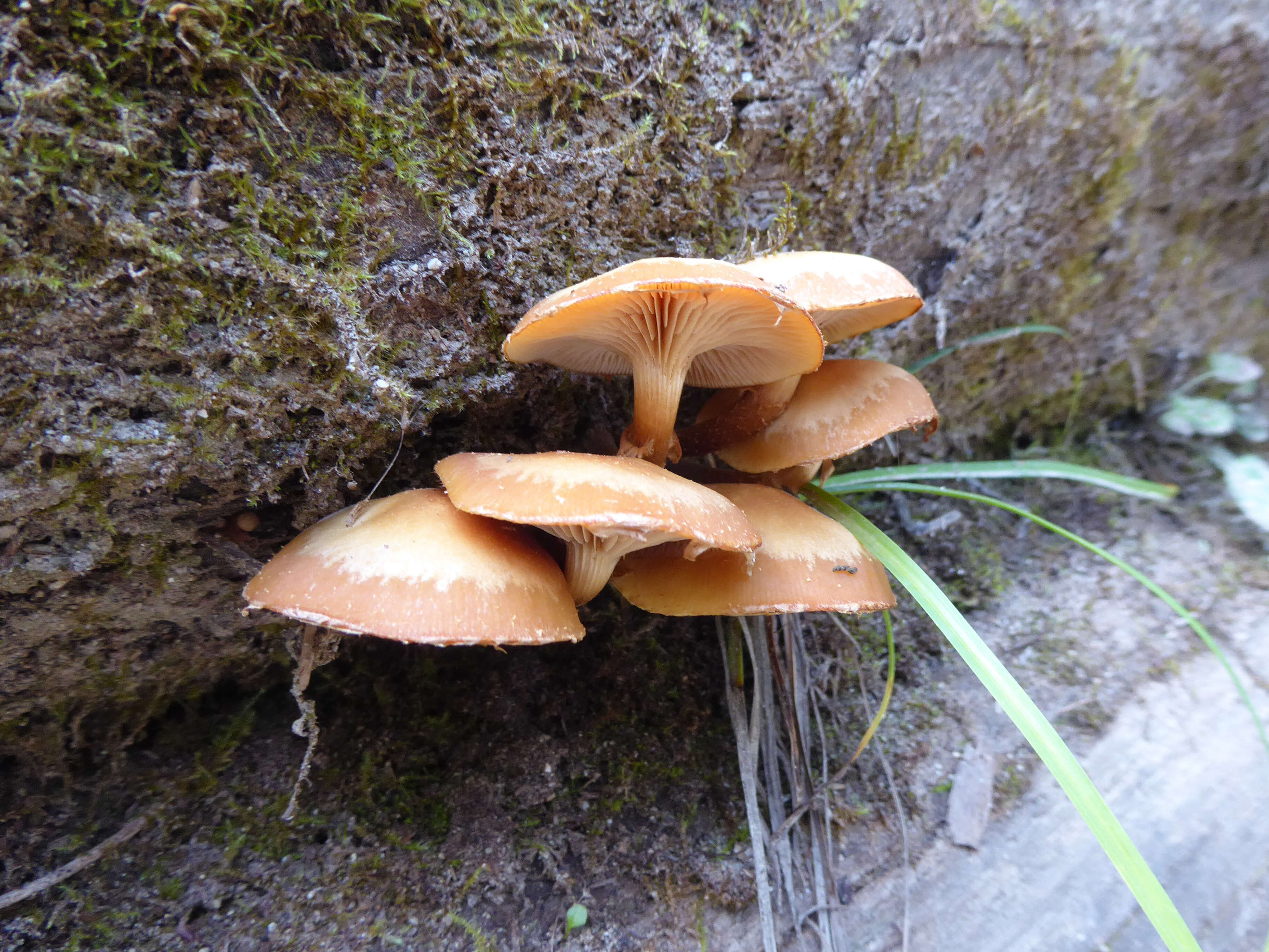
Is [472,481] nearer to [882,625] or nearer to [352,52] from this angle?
[352,52]

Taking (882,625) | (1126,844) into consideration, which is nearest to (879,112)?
(882,625)

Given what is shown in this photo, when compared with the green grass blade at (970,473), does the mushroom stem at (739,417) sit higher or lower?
higher

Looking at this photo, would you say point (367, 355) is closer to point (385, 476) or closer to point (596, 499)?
point (385, 476)

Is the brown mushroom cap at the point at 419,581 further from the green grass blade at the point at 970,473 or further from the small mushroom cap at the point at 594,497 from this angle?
the green grass blade at the point at 970,473

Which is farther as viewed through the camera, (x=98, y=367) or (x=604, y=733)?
(x=604, y=733)

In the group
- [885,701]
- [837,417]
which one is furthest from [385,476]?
[885,701]

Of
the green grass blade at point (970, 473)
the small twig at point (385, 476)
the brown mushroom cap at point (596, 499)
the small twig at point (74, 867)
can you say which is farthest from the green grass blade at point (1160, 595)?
the small twig at point (74, 867)
